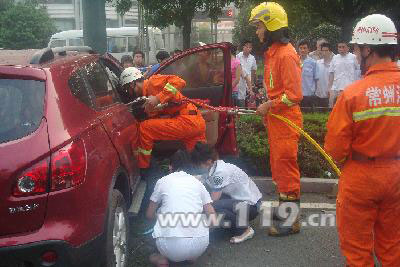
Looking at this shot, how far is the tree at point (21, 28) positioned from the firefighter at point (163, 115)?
31042mm

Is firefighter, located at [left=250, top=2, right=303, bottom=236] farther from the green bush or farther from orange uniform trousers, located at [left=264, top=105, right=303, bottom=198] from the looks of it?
the green bush

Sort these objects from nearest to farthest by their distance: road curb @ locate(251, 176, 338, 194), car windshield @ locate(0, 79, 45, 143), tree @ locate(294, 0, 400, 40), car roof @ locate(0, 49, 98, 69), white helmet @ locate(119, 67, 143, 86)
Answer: car windshield @ locate(0, 79, 45, 143)
car roof @ locate(0, 49, 98, 69)
white helmet @ locate(119, 67, 143, 86)
road curb @ locate(251, 176, 338, 194)
tree @ locate(294, 0, 400, 40)

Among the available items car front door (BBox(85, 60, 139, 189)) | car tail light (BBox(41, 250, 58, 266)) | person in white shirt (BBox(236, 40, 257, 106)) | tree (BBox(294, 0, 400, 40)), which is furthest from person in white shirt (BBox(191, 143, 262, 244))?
tree (BBox(294, 0, 400, 40))

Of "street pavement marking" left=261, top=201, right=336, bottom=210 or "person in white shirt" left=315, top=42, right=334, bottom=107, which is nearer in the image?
"street pavement marking" left=261, top=201, right=336, bottom=210

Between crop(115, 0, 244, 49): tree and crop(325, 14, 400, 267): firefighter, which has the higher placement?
crop(115, 0, 244, 49): tree

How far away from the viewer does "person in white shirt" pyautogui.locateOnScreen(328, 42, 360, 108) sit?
29.9 feet

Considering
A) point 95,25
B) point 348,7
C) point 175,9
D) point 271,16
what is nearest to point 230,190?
point 271,16

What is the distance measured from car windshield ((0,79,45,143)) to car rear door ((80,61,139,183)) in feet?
2.36

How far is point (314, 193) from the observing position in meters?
6.05

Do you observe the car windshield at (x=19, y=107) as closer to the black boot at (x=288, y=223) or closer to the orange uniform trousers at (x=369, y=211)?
the orange uniform trousers at (x=369, y=211)

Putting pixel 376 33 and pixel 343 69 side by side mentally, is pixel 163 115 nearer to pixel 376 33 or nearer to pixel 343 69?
pixel 376 33

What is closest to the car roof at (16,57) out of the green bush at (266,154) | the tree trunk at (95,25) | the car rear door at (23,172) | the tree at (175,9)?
the car rear door at (23,172)

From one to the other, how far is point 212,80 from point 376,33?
312cm

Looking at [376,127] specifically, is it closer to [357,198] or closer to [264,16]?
[357,198]
